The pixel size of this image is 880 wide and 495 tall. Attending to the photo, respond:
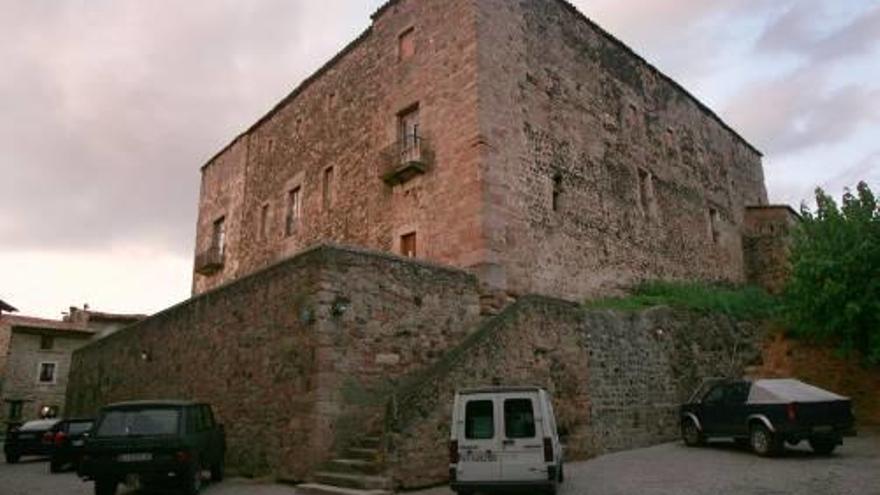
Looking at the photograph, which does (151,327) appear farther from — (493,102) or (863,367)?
(863,367)

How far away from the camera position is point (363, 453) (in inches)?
397

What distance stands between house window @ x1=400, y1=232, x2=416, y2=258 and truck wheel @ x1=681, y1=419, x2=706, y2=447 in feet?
26.5

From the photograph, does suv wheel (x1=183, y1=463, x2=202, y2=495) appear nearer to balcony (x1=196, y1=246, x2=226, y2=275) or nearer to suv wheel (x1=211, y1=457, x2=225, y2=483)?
suv wheel (x1=211, y1=457, x2=225, y2=483)

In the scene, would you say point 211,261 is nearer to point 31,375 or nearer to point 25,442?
point 25,442

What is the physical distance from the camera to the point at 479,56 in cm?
→ 1703

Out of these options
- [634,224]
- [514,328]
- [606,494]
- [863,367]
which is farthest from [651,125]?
[606,494]

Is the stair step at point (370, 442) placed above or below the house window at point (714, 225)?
below

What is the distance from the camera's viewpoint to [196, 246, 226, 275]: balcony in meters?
28.1

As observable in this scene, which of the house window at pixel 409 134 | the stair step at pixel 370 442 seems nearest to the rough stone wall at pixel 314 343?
the stair step at pixel 370 442

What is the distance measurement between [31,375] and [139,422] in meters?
35.4

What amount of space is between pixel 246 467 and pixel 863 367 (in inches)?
595

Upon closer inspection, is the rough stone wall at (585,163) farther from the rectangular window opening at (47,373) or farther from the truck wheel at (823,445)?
the rectangular window opening at (47,373)

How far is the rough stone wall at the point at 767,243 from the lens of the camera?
27125 mm

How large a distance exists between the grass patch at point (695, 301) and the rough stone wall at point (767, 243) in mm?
5824
